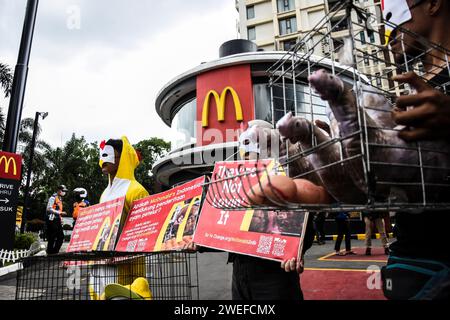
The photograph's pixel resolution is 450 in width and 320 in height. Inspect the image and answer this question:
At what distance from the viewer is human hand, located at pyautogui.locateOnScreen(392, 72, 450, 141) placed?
2.46 feet

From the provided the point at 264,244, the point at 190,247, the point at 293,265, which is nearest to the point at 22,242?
the point at 190,247

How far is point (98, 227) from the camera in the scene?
2.67m

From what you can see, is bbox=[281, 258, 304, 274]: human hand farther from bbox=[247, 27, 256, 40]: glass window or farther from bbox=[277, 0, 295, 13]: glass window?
bbox=[277, 0, 295, 13]: glass window

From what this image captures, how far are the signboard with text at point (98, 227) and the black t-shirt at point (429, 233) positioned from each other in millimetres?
1976

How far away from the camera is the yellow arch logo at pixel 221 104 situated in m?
9.79

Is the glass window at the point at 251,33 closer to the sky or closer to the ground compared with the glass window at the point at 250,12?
closer to the ground

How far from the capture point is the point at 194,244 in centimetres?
181

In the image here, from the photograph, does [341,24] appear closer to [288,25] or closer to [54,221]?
[54,221]

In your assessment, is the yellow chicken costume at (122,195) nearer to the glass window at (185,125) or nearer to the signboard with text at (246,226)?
the signboard with text at (246,226)

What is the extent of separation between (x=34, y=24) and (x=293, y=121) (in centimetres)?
698

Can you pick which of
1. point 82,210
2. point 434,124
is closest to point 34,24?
point 82,210

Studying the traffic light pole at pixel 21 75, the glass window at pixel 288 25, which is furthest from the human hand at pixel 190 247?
the glass window at pixel 288 25

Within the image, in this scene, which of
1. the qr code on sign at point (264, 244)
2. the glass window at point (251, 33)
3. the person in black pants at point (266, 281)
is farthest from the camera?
the glass window at point (251, 33)

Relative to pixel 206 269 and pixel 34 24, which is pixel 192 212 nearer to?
pixel 206 269
